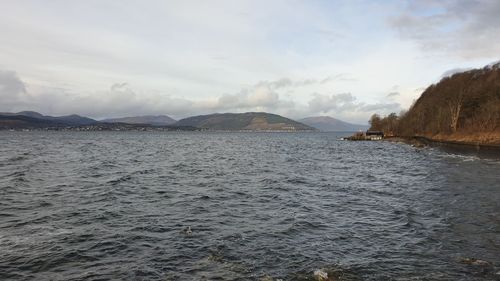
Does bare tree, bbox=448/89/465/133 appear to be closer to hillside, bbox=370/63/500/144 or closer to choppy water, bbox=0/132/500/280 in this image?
hillside, bbox=370/63/500/144

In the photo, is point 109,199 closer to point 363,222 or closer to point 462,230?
point 363,222

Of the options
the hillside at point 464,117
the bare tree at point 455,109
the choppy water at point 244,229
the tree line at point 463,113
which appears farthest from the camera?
the bare tree at point 455,109

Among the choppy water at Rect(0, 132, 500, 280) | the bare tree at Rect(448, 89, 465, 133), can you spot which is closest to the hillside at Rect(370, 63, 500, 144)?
the bare tree at Rect(448, 89, 465, 133)

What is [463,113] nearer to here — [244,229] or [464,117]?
[464,117]

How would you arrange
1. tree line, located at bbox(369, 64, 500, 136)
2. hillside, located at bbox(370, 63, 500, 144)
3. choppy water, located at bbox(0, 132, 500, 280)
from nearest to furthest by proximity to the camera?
choppy water, located at bbox(0, 132, 500, 280) → hillside, located at bbox(370, 63, 500, 144) → tree line, located at bbox(369, 64, 500, 136)

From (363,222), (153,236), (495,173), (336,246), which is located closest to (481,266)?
(336,246)

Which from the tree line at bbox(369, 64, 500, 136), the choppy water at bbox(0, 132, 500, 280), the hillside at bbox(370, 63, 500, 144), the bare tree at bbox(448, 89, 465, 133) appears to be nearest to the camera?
the choppy water at bbox(0, 132, 500, 280)

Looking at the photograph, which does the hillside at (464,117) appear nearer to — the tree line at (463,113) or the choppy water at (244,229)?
the tree line at (463,113)

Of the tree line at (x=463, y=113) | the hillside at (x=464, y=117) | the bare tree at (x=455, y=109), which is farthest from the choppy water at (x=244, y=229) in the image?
the bare tree at (x=455, y=109)

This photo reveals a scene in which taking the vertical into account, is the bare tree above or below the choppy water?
above

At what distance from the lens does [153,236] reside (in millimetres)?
20547

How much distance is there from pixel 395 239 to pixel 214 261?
10023mm

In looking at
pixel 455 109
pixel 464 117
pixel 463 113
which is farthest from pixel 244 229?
pixel 463 113

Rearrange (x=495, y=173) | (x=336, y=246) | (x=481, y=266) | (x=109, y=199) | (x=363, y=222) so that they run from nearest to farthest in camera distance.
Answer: (x=481, y=266), (x=336, y=246), (x=363, y=222), (x=109, y=199), (x=495, y=173)
